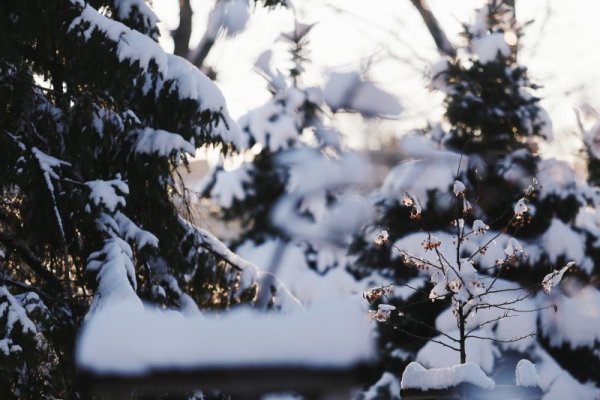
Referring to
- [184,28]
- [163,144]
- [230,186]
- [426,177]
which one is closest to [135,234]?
[163,144]

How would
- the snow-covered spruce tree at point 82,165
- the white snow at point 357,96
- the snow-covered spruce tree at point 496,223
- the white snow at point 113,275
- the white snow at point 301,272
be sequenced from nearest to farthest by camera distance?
the white snow at point 113,275, the snow-covered spruce tree at point 82,165, the snow-covered spruce tree at point 496,223, the white snow at point 301,272, the white snow at point 357,96

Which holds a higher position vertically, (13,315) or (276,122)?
(276,122)

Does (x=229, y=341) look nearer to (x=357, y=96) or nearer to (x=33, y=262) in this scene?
(x=33, y=262)

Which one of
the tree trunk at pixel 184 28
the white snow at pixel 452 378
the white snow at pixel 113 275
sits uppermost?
the tree trunk at pixel 184 28

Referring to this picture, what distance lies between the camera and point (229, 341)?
2.30 metres

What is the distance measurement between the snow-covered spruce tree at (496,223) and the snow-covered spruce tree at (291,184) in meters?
2.17

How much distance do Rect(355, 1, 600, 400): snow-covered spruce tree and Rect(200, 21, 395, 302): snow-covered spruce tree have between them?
2.17 m

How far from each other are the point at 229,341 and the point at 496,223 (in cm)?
1006

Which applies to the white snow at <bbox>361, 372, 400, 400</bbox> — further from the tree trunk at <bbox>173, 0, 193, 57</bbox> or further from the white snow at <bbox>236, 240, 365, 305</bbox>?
the tree trunk at <bbox>173, 0, 193, 57</bbox>

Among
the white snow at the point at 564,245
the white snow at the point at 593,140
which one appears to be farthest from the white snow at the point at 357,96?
the white snow at the point at 564,245

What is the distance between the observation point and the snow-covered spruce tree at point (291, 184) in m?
14.9

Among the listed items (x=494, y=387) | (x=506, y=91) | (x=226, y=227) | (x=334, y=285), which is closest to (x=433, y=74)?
(x=506, y=91)

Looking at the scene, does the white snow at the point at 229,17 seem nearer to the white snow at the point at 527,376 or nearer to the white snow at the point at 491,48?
the white snow at the point at 491,48

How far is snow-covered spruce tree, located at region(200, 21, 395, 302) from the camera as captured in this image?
1485 centimetres
